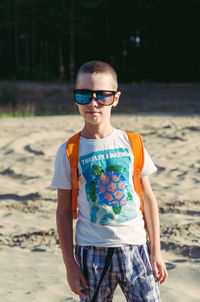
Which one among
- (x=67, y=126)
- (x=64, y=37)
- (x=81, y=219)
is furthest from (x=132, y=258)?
(x=64, y=37)

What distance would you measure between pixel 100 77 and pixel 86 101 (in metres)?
0.12

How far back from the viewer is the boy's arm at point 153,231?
1847 millimetres

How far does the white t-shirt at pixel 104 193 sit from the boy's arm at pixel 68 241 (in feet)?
0.15

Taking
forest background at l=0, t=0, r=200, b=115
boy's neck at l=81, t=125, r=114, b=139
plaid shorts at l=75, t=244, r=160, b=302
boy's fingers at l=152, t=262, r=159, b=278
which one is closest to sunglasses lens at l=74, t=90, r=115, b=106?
boy's neck at l=81, t=125, r=114, b=139

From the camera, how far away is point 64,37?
1259 inches

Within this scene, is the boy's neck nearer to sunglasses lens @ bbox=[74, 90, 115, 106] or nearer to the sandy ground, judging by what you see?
sunglasses lens @ bbox=[74, 90, 115, 106]

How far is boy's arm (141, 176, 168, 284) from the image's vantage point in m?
1.85

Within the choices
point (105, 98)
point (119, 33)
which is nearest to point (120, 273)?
point (105, 98)

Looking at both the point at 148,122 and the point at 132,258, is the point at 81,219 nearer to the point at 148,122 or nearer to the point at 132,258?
the point at 132,258

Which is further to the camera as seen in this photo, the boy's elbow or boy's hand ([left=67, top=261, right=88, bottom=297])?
the boy's elbow

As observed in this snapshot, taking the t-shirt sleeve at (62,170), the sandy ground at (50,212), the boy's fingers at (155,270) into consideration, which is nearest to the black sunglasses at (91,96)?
the t-shirt sleeve at (62,170)

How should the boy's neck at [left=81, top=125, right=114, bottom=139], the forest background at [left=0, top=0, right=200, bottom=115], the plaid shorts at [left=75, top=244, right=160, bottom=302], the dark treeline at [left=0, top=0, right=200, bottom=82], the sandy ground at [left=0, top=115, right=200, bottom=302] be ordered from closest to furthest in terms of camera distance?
the plaid shorts at [left=75, top=244, right=160, bottom=302] → the boy's neck at [left=81, top=125, right=114, bottom=139] → the sandy ground at [left=0, top=115, right=200, bottom=302] → the forest background at [left=0, top=0, right=200, bottom=115] → the dark treeline at [left=0, top=0, right=200, bottom=82]

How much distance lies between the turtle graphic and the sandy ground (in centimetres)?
117

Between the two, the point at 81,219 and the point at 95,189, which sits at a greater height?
the point at 95,189
